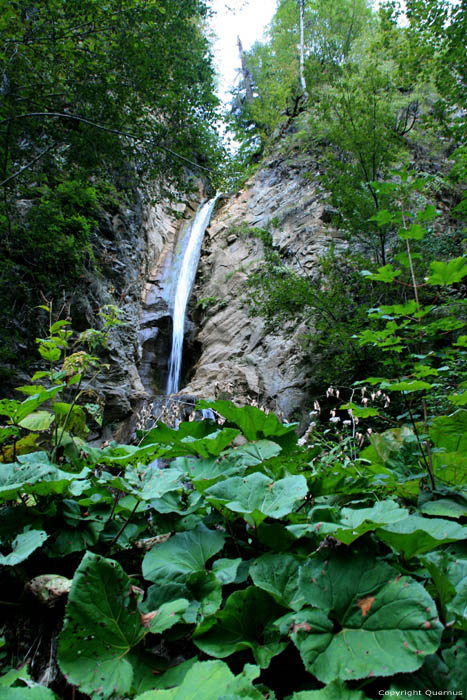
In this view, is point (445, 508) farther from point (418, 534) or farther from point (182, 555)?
point (182, 555)

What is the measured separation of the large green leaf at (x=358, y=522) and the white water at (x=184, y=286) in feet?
32.4

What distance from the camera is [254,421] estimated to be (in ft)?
3.44

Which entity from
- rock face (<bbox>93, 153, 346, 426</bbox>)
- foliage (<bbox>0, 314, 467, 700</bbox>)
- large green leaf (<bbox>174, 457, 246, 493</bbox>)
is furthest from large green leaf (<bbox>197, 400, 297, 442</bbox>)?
rock face (<bbox>93, 153, 346, 426</bbox>)

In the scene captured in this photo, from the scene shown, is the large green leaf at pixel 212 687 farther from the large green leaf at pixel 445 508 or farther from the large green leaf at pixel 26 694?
the large green leaf at pixel 445 508

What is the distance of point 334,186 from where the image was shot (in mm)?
6496

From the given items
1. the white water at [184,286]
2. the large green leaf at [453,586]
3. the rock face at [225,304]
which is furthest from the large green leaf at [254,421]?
the white water at [184,286]

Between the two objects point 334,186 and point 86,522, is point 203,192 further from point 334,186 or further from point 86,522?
point 86,522

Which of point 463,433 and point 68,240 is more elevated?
point 68,240

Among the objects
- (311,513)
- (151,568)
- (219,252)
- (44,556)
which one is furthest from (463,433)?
(219,252)

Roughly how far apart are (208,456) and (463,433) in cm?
81

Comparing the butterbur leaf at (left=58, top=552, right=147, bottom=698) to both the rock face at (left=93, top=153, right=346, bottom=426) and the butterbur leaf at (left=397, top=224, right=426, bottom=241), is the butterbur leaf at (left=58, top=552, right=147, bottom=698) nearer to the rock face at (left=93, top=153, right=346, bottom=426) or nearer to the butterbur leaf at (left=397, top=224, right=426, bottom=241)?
the butterbur leaf at (left=397, top=224, right=426, bottom=241)

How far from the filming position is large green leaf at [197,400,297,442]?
102 centimetres

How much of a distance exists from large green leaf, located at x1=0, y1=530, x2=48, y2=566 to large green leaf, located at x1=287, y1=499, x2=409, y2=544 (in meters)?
0.52

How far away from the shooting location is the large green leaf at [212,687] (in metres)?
Result: 0.44
